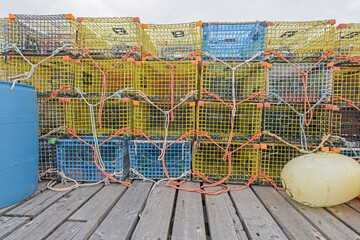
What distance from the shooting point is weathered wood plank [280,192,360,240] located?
132 centimetres

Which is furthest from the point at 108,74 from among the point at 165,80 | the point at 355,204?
the point at 355,204

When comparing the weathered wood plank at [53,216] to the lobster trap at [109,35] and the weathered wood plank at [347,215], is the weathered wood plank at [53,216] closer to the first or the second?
the lobster trap at [109,35]

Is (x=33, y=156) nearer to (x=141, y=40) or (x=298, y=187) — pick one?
(x=141, y=40)

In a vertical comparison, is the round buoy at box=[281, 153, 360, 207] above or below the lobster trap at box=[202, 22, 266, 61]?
below

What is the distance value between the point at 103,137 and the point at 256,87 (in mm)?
1928

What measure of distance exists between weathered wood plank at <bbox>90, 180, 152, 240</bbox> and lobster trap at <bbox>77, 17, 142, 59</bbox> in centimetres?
156

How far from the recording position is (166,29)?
87.4 inches

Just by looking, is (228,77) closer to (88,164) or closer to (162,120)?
(162,120)

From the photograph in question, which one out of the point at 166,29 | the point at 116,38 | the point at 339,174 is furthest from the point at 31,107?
the point at 339,174

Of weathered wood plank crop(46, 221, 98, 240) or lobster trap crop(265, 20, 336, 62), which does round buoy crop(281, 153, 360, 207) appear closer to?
lobster trap crop(265, 20, 336, 62)

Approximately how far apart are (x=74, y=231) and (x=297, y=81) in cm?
266

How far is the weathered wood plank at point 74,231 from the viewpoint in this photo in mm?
1258

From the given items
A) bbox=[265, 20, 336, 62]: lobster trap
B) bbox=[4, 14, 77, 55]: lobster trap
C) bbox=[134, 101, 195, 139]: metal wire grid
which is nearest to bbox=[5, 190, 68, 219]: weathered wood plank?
bbox=[134, 101, 195, 139]: metal wire grid

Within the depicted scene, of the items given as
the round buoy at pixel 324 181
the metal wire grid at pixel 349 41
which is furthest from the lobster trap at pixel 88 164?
the metal wire grid at pixel 349 41
